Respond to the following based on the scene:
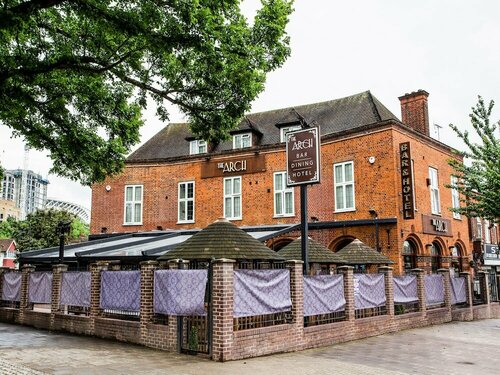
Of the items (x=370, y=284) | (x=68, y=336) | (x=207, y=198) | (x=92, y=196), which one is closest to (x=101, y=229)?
(x=92, y=196)

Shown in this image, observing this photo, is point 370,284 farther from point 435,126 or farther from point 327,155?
point 435,126

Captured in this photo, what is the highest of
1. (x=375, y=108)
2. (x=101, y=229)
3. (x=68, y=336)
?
(x=375, y=108)

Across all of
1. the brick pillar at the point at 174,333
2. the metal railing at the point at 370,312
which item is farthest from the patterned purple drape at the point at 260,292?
the metal railing at the point at 370,312

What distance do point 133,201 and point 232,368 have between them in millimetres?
20278

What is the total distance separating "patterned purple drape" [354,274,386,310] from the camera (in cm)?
1377

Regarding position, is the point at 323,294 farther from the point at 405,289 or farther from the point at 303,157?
the point at 405,289

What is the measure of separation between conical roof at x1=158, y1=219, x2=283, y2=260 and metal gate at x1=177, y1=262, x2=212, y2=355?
1866 mm

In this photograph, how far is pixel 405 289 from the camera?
16047mm

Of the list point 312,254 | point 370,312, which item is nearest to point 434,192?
point 312,254

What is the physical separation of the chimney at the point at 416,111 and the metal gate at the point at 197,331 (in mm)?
16925

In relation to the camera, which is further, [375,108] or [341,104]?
[341,104]

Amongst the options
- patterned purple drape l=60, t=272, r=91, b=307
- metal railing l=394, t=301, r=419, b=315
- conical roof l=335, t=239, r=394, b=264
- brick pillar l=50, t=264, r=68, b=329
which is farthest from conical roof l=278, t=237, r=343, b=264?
brick pillar l=50, t=264, r=68, b=329

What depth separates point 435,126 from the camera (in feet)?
89.4

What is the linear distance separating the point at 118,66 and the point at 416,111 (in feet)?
53.7
